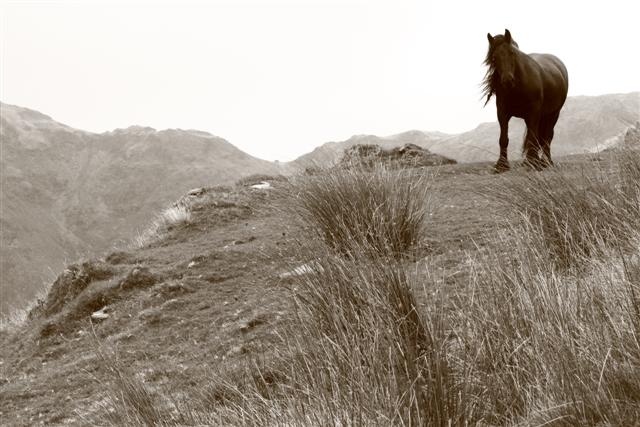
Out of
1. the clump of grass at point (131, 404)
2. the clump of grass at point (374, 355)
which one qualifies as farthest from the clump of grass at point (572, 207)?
the clump of grass at point (131, 404)

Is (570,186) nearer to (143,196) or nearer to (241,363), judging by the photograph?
(241,363)

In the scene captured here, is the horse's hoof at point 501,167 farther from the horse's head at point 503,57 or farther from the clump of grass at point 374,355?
the clump of grass at point 374,355

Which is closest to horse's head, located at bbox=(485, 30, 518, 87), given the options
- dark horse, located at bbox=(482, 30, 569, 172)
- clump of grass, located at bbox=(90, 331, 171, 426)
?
dark horse, located at bbox=(482, 30, 569, 172)

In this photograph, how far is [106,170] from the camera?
2793 inches

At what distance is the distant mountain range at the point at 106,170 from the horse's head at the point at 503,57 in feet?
150

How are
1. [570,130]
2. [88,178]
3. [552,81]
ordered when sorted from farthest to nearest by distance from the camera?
[88,178] → [570,130] → [552,81]

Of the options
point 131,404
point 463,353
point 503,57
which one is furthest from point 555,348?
point 503,57

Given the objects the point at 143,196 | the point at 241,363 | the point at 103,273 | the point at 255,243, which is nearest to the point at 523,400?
the point at 241,363

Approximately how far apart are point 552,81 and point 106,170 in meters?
66.8

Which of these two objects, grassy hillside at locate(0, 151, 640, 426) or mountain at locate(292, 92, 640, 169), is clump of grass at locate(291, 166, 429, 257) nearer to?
grassy hillside at locate(0, 151, 640, 426)

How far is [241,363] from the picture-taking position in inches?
127

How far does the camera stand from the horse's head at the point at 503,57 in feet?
25.9

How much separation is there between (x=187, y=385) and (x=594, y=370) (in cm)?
214

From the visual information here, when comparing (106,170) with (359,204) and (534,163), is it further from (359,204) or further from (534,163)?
(534,163)
